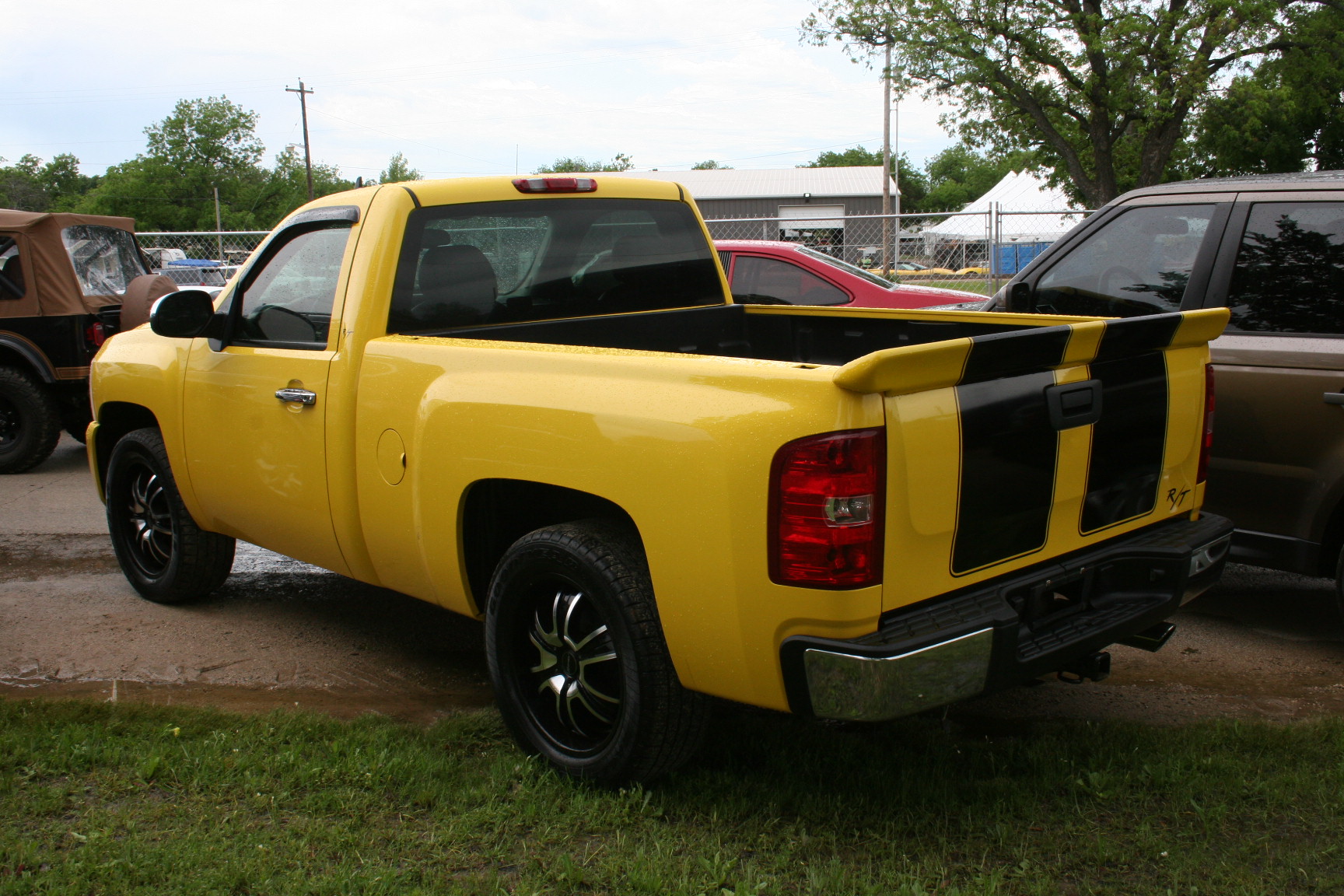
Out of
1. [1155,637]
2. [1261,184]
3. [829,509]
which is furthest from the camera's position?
[1261,184]

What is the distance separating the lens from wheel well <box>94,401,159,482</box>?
5.08 metres

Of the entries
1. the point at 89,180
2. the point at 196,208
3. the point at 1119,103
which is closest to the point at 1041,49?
the point at 1119,103

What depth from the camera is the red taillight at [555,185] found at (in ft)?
13.4

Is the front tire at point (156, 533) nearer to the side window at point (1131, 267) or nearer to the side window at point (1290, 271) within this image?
the side window at point (1131, 267)

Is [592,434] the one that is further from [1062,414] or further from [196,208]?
[196,208]

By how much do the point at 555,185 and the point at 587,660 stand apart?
6.39 ft

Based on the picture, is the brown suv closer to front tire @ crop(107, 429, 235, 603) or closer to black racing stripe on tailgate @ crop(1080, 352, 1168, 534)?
black racing stripe on tailgate @ crop(1080, 352, 1168, 534)

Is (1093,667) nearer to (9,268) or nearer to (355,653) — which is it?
(355,653)

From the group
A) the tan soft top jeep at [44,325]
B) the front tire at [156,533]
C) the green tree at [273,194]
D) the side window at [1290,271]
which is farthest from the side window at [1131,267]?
the green tree at [273,194]

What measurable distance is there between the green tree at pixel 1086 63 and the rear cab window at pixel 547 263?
21.5 metres

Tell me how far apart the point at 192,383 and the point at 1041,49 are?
2398 centimetres

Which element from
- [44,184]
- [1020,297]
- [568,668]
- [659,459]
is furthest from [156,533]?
[44,184]

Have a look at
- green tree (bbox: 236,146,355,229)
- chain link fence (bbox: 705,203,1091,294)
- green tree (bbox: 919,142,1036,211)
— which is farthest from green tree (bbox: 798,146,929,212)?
chain link fence (bbox: 705,203,1091,294)

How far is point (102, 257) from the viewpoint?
9281 mm
